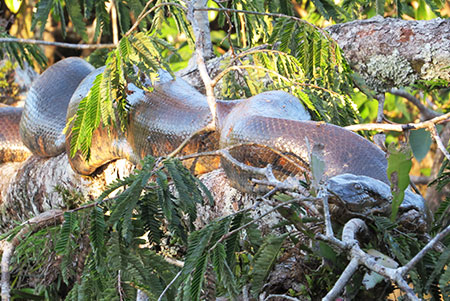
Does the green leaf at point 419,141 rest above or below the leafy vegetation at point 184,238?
below

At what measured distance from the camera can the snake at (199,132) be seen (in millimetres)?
2162

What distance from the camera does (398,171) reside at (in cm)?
160

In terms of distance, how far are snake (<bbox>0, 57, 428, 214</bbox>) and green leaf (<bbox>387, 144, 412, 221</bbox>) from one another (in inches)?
7.7

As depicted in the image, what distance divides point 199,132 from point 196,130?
0.33 m

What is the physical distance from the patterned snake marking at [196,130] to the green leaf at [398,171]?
0.82ft

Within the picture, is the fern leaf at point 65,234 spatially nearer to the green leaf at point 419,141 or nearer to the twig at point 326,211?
the twig at point 326,211

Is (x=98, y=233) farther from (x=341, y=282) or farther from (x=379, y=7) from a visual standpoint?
(x=379, y=7)

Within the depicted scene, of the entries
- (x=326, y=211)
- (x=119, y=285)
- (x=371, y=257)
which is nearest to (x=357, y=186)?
(x=326, y=211)

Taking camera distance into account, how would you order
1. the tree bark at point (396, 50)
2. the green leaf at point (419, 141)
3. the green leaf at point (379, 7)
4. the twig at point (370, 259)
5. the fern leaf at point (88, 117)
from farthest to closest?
the green leaf at point (419, 141)
the green leaf at point (379, 7)
the tree bark at point (396, 50)
the fern leaf at point (88, 117)
the twig at point (370, 259)

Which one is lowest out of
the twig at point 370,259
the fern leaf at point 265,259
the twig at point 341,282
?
the fern leaf at point 265,259

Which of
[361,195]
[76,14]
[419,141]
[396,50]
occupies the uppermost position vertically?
[361,195]

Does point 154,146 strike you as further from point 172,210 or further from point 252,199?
point 172,210

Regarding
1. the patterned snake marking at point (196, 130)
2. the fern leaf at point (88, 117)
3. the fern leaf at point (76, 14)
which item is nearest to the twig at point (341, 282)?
the patterned snake marking at point (196, 130)

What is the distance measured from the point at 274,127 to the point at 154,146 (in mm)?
800
